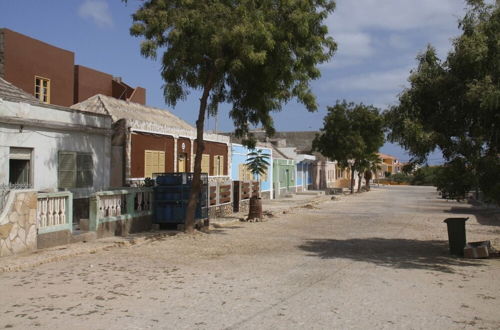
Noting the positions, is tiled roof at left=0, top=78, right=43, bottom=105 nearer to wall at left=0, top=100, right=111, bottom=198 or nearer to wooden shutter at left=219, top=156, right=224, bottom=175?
wall at left=0, top=100, right=111, bottom=198

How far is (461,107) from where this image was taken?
10.6 meters

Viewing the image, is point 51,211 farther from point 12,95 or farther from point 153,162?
point 153,162

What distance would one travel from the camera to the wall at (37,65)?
67.3 feet

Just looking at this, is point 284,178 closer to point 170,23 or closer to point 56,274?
point 170,23

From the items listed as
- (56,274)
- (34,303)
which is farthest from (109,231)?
(34,303)

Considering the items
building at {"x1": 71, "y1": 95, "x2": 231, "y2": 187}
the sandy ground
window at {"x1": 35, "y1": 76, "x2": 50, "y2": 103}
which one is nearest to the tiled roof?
building at {"x1": 71, "y1": 95, "x2": 231, "y2": 187}

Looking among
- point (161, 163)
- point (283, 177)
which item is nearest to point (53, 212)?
point (161, 163)

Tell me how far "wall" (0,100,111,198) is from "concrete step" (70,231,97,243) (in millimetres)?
1308

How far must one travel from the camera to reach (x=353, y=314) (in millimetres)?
6535

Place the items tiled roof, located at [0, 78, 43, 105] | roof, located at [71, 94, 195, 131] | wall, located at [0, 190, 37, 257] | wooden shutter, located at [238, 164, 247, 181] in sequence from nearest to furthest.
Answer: wall, located at [0, 190, 37, 257] → tiled roof, located at [0, 78, 43, 105] → roof, located at [71, 94, 195, 131] → wooden shutter, located at [238, 164, 247, 181]

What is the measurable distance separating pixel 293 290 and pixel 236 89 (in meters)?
8.81

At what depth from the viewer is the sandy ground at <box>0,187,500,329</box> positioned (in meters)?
6.26

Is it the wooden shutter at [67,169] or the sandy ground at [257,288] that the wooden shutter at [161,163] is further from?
the sandy ground at [257,288]

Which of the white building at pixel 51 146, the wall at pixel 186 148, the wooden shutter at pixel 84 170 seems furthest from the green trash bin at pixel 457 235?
the wall at pixel 186 148
